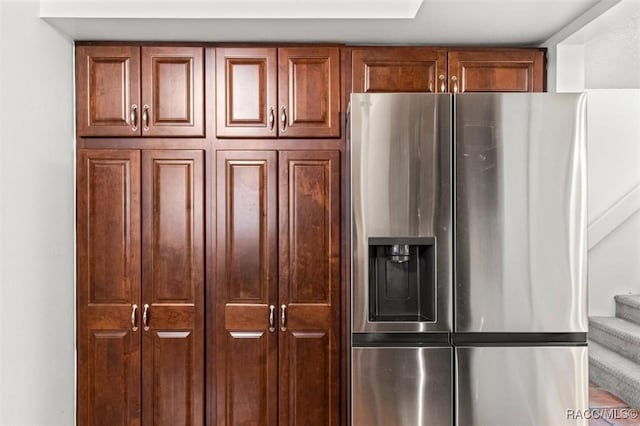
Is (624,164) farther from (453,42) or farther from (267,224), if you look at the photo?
(267,224)

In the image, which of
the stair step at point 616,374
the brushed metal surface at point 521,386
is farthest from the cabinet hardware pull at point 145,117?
the stair step at point 616,374

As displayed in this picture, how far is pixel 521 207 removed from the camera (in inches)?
80.0

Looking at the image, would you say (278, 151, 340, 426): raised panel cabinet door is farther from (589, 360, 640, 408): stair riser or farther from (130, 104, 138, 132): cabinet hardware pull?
(589, 360, 640, 408): stair riser

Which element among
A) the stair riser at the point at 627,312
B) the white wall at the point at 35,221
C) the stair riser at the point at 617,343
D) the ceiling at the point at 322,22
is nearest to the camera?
the white wall at the point at 35,221

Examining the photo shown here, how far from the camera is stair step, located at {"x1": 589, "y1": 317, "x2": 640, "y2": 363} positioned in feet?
9.29

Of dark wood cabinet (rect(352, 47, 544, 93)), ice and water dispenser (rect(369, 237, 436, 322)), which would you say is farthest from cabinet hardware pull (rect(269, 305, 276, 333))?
dark wood cabinet (rect(352, 47, 544, 93))

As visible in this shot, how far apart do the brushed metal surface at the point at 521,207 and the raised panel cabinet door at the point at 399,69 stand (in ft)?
1.94

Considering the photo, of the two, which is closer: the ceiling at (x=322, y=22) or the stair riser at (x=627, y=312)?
the ceiling at (x=322, y=22)

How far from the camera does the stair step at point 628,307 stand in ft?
10.5

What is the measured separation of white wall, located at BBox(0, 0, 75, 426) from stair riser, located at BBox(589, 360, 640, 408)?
272 centimetres

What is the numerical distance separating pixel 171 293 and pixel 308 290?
66cm

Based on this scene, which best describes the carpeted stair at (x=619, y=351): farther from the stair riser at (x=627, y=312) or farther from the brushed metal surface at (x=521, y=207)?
the brushed metal surface at (x=521, y=207)

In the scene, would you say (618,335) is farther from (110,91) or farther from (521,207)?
(110,91)

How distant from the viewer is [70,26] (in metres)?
2.35
